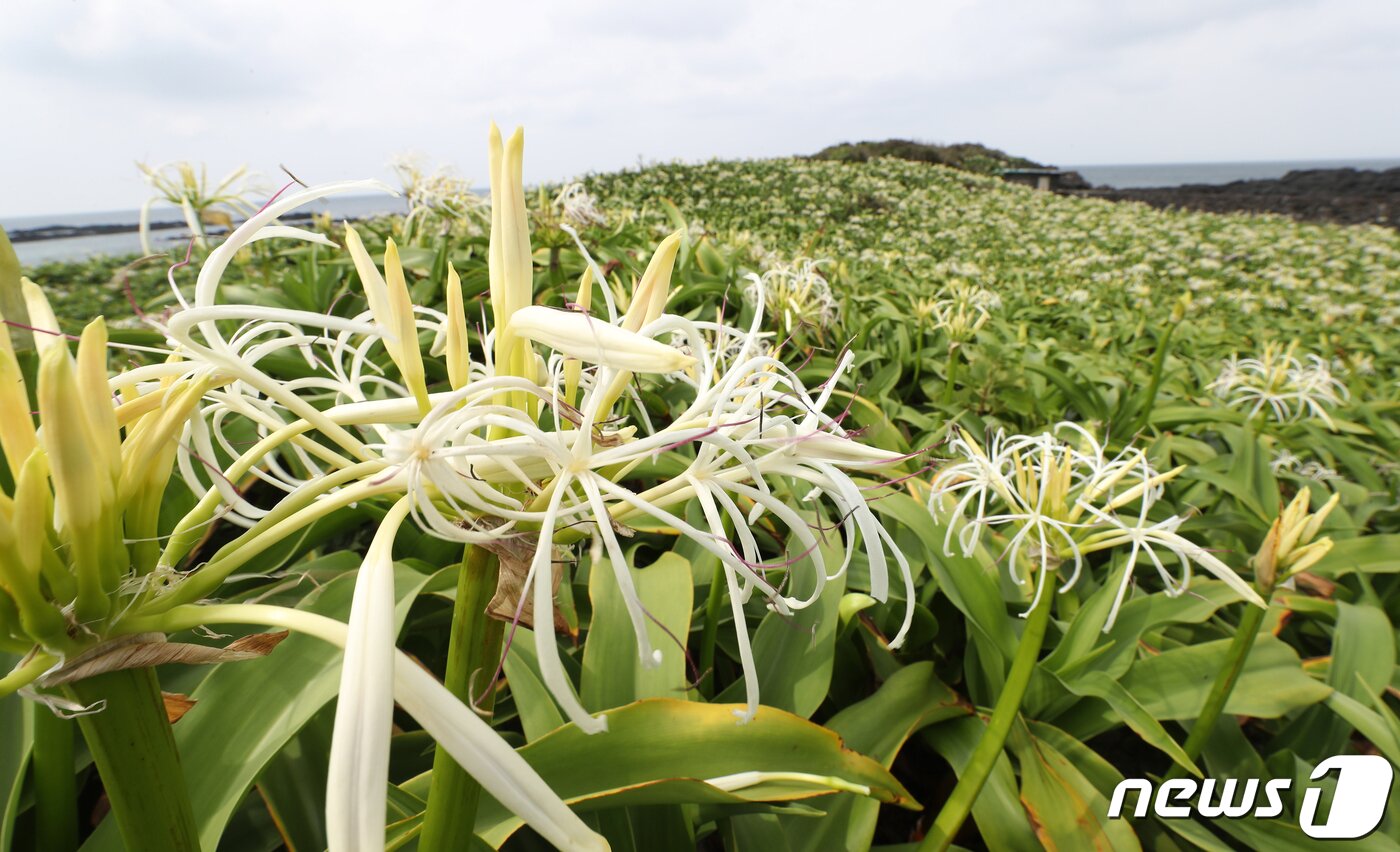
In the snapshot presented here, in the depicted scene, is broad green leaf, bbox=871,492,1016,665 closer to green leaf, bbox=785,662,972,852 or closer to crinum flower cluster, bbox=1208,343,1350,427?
green leaf, bbox=785,662,972,852

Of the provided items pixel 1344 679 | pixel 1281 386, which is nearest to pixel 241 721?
pixel 1344 679

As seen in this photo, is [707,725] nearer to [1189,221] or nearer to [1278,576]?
[1278,576]

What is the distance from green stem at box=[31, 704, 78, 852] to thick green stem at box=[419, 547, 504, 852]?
525mm

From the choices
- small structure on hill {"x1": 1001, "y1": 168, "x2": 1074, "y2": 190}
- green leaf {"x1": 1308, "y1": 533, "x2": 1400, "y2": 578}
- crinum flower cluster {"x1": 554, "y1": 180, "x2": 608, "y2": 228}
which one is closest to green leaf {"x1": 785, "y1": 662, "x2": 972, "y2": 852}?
green leaf {"x1": 1308, "y1": 533, "x2": 1400, "y2": 578}

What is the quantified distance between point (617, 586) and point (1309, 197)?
27043 mm

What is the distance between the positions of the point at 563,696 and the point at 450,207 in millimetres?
3264

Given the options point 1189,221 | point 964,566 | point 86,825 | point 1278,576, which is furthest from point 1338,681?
point 1189,221

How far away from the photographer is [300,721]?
0.78 metres

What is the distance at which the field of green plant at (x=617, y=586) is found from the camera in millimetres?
469

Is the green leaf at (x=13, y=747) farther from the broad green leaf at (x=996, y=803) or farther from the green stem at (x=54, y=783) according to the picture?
the broad green leaf at (x=996, y=803)

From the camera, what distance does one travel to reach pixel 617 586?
1188 millimetres

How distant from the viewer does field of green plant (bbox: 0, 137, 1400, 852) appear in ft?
1.54

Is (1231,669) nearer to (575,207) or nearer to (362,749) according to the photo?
(362,749)

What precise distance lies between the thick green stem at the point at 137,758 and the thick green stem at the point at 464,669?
18 centimetres
